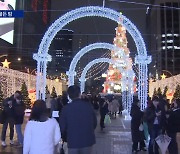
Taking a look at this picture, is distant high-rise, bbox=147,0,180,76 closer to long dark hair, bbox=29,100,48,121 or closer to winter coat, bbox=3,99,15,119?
winter coat, bbox=3,99,15,119

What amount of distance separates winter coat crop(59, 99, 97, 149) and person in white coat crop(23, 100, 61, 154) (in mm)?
542

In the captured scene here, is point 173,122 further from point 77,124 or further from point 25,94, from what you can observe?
point 25,94

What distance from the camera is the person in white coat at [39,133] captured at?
527cm

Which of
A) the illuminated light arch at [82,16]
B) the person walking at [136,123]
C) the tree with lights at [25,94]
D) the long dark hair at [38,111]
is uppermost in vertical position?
the illuminated light arch at [82,16]

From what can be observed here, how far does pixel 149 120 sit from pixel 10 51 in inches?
2753

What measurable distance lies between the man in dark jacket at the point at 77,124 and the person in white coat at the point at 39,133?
0.54m

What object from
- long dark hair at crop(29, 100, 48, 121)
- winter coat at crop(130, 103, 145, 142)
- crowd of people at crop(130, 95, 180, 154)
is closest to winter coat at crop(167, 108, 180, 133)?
crowd of people at crop(130, 95, 180, 154)

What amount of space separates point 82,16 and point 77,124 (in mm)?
20455

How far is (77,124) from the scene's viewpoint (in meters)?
5.87

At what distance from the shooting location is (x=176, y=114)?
9.66m

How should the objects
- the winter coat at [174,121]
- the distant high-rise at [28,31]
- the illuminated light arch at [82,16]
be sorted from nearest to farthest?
the winter coat at [174,121]
the illuminated light arch at [82,16]
the distant high-rise at [28,31]

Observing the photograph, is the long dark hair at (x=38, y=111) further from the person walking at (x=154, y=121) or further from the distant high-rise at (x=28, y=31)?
the distant high-rise at (x=28, y=31)

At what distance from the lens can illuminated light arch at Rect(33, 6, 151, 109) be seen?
1008 inches

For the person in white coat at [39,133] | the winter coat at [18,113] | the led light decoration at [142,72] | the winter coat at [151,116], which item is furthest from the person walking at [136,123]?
the led light decoration at [142,72]
